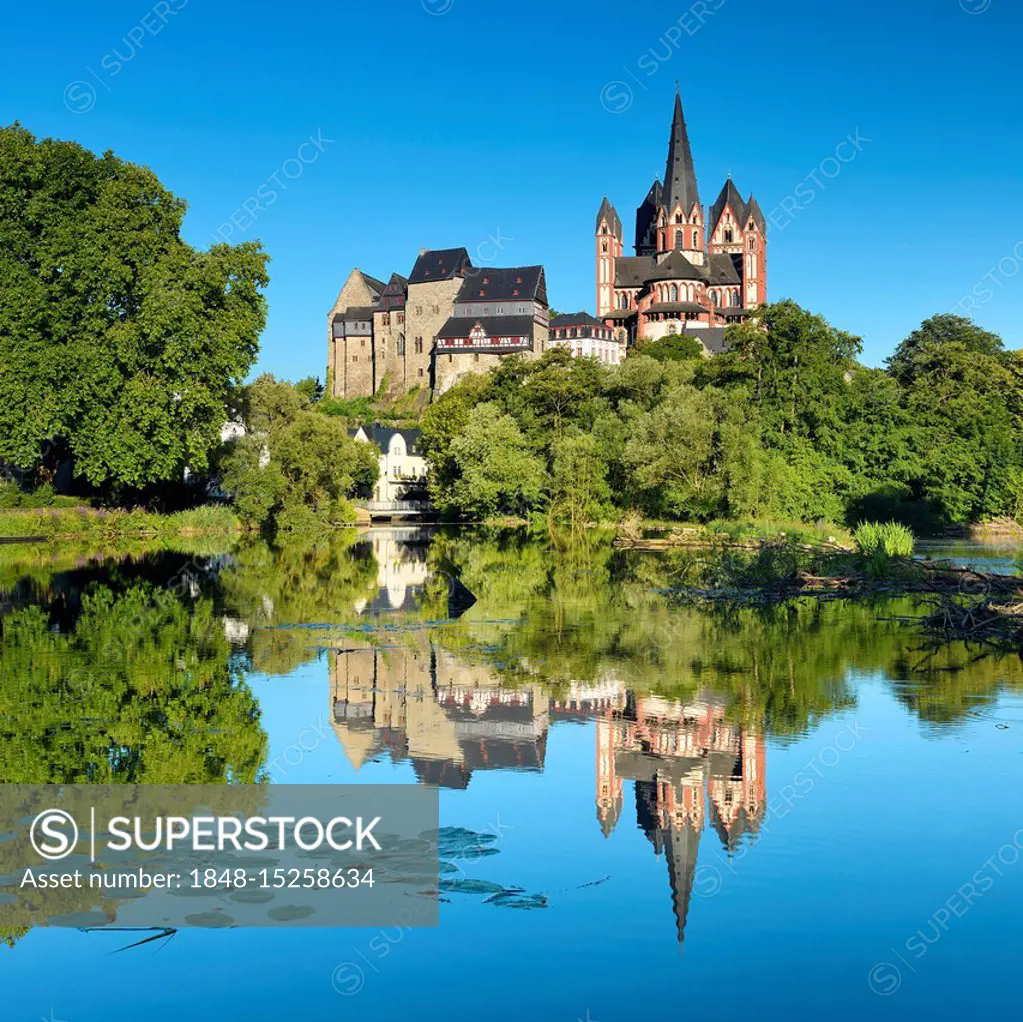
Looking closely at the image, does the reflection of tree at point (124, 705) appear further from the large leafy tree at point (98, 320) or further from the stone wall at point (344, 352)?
the stone wall at point (344, 352)

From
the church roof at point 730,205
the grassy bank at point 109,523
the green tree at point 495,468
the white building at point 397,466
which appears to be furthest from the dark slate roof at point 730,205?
the grassy bank at point 109,523

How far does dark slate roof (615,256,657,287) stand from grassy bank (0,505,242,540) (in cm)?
10201

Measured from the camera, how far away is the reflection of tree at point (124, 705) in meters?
10.9

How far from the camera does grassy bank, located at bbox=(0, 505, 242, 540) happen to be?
47250mm

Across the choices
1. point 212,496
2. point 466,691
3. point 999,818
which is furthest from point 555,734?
point 212,496

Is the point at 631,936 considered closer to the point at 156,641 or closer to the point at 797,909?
the point at 797,909

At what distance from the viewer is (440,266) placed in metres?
132

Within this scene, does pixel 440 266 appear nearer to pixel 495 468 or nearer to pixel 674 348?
pixel 674 348

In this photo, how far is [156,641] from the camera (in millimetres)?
19125

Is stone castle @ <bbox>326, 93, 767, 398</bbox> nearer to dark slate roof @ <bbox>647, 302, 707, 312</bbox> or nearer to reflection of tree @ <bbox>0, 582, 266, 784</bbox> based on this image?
dark slate roof @ <bbox>647, 302, 707, 312</bbox>

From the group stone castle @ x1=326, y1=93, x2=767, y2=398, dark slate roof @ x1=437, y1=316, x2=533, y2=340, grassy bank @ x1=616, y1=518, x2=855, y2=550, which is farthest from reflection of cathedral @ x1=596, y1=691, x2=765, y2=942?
dark slate roof @ x1=437, y1=316, x2=533, y2=340

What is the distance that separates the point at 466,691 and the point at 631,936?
768 centimetres

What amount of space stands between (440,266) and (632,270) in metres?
28.7

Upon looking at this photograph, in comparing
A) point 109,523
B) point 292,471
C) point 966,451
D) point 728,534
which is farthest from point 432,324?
point 728,534
